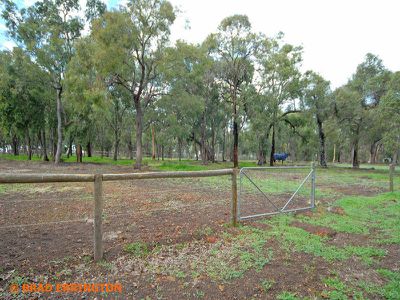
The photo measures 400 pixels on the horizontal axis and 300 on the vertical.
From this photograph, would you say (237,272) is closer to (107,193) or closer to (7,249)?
(7,249)

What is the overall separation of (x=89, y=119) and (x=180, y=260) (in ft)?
81.8

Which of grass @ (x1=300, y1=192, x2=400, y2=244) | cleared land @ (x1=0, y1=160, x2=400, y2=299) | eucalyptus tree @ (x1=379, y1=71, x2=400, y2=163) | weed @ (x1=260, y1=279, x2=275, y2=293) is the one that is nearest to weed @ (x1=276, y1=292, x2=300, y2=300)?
cleared land @ (x1=0, y1=160, x2=400, y2=299)

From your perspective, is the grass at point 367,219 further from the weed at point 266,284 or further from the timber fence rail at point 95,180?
the timber fence rail at point 95,180

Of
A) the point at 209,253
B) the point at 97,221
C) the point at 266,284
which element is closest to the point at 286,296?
the point at 266,284

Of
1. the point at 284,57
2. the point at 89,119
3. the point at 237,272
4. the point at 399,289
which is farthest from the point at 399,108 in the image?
the point at 89,119

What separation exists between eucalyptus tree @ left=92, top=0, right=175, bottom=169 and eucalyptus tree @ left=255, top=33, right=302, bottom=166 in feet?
34.9

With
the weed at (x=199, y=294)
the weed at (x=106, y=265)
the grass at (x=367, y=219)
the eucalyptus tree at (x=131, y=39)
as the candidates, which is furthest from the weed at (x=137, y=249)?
the eucalyptus tree at (x=131, y=39)

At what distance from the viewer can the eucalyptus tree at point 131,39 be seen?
1478cm

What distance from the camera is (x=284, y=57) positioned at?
23.8 meters

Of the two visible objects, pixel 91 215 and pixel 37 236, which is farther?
pixel 91 215

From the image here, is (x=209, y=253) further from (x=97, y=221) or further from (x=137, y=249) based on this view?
(x=97, y=221)

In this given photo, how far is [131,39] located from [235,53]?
10.8 m

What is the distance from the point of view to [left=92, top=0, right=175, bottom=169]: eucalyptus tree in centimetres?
1478

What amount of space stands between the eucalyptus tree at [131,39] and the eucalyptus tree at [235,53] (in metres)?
7.59
